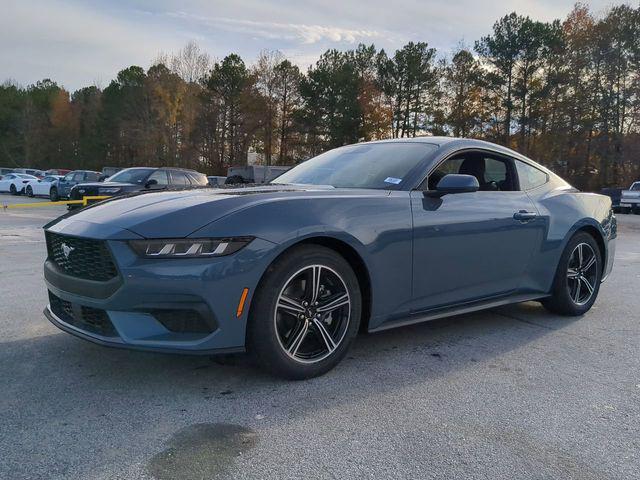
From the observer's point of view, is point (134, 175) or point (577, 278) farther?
point (134, 175)

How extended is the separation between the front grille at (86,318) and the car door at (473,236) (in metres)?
1.90

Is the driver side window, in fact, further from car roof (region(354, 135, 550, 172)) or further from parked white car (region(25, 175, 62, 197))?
parked white car (region(25, 175, 62, 197))

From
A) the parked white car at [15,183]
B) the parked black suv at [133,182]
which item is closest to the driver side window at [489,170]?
the parked black suv at [133,182]

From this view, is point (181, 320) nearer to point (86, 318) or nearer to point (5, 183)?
point (86, 318)

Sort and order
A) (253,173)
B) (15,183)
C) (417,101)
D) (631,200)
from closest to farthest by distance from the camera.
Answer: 1. (253,173)
2. (631,200)
3. (15,183)
4. (417,101)

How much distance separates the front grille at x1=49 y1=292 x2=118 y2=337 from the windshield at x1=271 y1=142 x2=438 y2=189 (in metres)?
1.84

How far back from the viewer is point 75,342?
12.4ft

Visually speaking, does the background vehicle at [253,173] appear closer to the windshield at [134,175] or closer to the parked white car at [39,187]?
the windshield at [134,175]

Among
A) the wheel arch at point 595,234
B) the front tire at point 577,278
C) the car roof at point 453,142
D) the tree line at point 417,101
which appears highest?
the tree line at point 417,101

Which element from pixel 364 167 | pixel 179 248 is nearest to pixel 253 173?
pixel 364 167

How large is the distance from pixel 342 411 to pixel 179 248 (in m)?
1.19

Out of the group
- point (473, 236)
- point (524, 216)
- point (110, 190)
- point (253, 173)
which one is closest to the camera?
point (473, 236)

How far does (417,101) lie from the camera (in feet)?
156

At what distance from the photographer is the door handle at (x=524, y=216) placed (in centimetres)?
426
